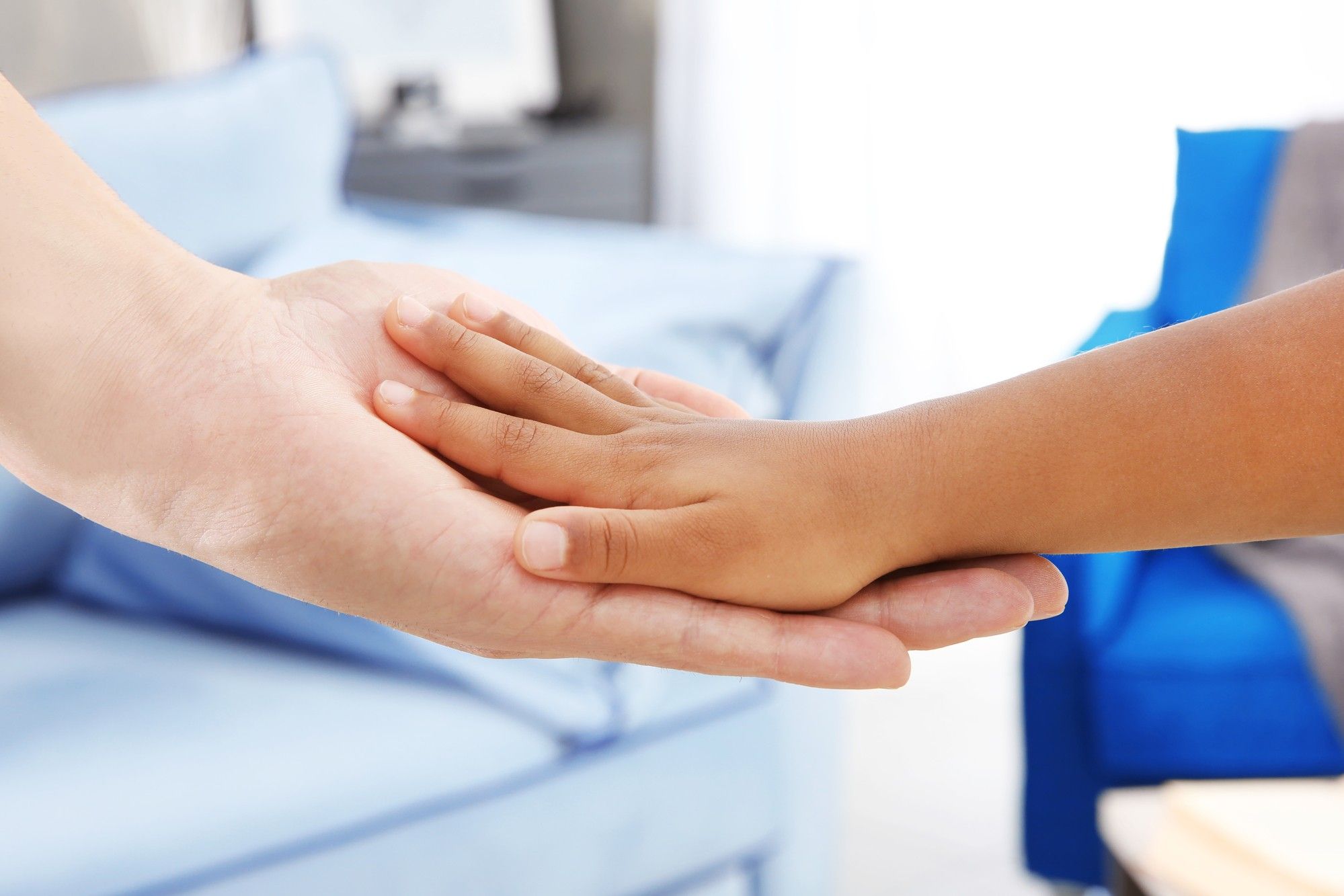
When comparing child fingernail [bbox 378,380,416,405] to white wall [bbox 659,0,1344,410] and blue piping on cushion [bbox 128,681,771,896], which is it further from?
white wall [bbox 659,0,1344,410]

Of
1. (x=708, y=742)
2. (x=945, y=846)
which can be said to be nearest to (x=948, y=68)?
(x=945, y=846)

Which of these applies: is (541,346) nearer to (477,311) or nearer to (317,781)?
(477,311)

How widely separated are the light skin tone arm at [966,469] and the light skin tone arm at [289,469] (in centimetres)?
2

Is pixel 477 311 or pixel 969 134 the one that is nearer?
pixel 477 311

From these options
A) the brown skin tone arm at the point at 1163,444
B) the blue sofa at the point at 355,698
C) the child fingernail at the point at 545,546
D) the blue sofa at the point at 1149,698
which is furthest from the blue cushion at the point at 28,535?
the blue sofa at the point at 1149,698

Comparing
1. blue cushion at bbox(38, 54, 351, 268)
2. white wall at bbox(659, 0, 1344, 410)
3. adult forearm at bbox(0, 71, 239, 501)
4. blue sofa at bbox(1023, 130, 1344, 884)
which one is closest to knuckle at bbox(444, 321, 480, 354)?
adult forearm at bbox(0, 71, 239, 501)

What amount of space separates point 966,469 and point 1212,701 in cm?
98

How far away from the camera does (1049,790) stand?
5.23ft

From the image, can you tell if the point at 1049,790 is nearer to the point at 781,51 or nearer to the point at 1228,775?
the point at 1228,775

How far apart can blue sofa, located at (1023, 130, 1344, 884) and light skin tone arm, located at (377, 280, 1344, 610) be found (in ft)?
2.69

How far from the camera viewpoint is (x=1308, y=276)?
1.74m

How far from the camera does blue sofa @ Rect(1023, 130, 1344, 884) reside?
5.02ft

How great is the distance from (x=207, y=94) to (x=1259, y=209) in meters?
1.51

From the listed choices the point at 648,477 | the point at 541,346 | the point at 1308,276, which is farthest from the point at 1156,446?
the point at 1308,276
